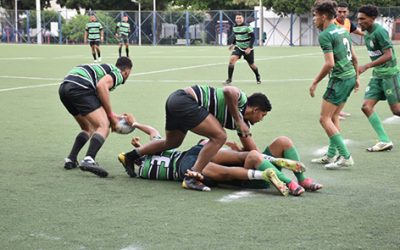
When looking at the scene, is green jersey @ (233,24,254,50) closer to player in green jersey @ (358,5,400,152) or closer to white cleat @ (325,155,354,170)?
player in green jersey @ (358,5,400,152)

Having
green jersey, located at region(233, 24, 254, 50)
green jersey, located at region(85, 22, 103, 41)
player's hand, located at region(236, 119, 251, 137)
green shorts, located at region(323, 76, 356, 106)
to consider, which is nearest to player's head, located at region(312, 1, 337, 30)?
green shorts, located at region(323, 76, 356, 106)

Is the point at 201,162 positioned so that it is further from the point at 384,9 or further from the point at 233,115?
the point at 384,9

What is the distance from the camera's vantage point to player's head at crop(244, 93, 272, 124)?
7.07m

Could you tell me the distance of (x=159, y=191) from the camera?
7.27m

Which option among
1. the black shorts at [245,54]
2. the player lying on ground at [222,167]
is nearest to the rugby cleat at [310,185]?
the player lying on ground at [222,167]

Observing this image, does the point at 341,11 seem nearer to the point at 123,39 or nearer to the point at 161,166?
the point at 161,166

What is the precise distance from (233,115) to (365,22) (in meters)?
3.35

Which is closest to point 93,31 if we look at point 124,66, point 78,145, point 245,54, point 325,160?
point 245,54

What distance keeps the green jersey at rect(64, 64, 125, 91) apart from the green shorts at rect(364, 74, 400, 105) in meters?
3.65

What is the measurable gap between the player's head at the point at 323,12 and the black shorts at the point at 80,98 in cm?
261

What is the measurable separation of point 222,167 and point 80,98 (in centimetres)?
192

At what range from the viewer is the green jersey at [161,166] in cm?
776

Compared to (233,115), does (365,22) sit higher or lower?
higher

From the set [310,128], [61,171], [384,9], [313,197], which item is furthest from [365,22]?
[384,9]
